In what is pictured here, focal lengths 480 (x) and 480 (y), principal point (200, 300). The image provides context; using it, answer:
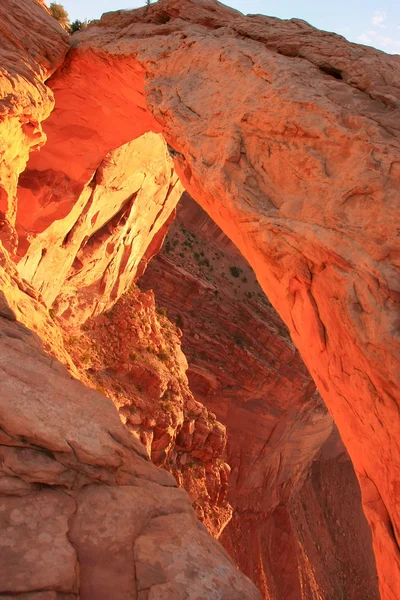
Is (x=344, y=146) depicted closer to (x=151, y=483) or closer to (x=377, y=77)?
(x=377, y=77)

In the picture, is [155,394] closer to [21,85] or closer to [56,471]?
[21,85]

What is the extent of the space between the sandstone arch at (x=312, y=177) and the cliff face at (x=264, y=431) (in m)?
14.3

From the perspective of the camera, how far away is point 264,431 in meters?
22.1

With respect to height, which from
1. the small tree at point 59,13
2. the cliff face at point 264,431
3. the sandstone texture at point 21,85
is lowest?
the cliff face at point 264,431

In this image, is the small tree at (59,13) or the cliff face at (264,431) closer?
the small tree at (59,13)

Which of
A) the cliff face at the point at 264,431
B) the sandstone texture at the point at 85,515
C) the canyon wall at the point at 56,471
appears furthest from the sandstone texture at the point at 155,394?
the sandstone texture at the point at 85,515

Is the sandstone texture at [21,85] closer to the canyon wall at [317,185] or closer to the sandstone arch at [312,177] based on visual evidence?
→ the sandstone arch at [312,177]

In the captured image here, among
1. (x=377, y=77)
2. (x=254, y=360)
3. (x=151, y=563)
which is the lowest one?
(x=254, y=360)

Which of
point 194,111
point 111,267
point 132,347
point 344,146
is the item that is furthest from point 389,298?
point 111,267

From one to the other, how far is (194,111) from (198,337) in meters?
15.6

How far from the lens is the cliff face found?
21.0 m

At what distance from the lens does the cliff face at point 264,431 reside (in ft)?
68.7

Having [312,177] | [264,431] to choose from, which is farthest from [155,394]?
[264,431]

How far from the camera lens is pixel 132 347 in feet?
42.7
